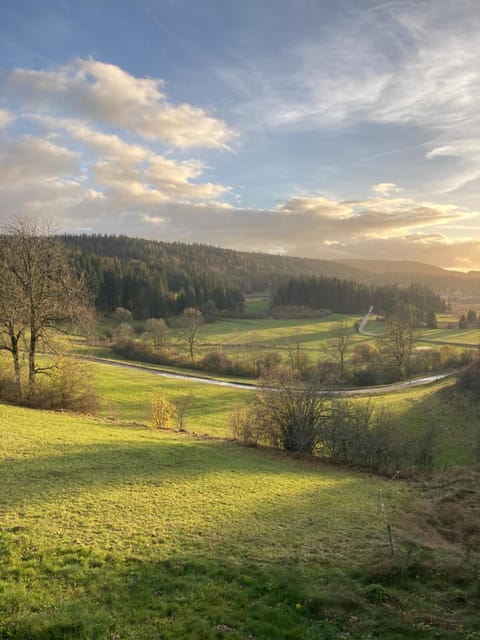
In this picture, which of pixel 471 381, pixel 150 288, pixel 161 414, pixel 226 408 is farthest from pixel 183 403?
pixel 150 288

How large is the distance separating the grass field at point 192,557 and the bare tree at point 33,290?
1215cm

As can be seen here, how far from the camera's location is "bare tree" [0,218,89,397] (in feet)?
95.5

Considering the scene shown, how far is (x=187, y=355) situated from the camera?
7731cm

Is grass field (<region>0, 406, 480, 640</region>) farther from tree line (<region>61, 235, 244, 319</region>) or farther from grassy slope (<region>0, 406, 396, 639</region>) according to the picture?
tree line (<region>61, 235, 244, 319</region>)

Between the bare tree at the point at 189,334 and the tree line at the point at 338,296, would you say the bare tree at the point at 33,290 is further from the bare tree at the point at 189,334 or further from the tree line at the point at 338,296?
the tree line at the point at 338,296

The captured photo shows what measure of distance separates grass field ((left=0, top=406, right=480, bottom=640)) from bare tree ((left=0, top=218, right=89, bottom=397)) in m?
12.1

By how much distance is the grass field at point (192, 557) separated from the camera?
27.9 feet

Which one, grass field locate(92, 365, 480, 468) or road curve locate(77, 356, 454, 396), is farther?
road curve locate(77, 356, 454, 396)

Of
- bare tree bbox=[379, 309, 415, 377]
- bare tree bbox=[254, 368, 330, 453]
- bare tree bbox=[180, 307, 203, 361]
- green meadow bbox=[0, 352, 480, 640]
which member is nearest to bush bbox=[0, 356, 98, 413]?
green meadow bbox=[0, 352, 480, 640]

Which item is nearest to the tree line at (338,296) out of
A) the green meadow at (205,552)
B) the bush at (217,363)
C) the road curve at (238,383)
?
the bush at (217,363)

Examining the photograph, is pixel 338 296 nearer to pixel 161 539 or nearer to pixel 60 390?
pixel 60 390

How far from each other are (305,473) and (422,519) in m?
7.31

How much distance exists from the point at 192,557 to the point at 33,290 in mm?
24262

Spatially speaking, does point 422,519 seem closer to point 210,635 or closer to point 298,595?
point 298,595
